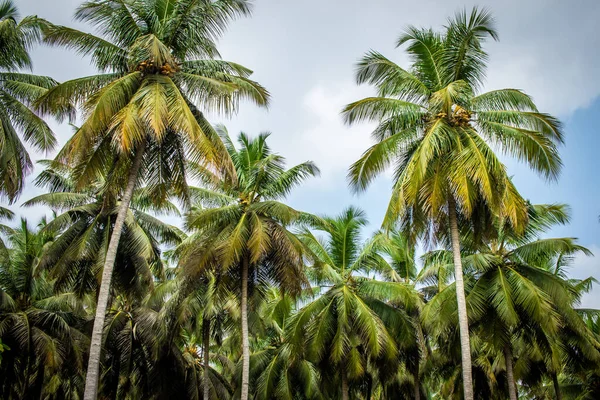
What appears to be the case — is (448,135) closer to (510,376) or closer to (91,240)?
(510,376)

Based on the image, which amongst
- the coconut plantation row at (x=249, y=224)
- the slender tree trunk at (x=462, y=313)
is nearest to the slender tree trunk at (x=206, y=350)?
the coconut plantation row at (x=249, y=224)

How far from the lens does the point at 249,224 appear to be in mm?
17641

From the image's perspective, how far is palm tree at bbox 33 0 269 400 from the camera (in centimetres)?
A: 1344

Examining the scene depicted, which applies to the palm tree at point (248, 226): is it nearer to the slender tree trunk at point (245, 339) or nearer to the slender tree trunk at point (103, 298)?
the slender tree trunk at point (245, 339)

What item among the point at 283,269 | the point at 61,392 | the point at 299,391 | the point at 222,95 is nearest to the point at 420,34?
the point at 222,95

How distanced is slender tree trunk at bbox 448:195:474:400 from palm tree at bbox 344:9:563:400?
0.09 feet

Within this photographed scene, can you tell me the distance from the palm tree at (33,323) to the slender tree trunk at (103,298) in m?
7.36

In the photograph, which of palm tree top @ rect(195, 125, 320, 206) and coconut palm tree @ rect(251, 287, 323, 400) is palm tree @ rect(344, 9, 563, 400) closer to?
palm tree top @ rect(195, 125, 320, 206)

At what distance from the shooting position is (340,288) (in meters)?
20.1

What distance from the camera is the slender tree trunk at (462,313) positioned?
13227 millimetres

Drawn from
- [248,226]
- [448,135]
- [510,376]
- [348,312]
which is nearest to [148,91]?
[248,226]

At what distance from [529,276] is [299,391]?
473 inches

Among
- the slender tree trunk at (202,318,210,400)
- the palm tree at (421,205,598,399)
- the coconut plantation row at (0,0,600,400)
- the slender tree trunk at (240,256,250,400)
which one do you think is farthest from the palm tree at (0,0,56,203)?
the palm tree at (421,205,598,399)

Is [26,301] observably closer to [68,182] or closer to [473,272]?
[68,182]
